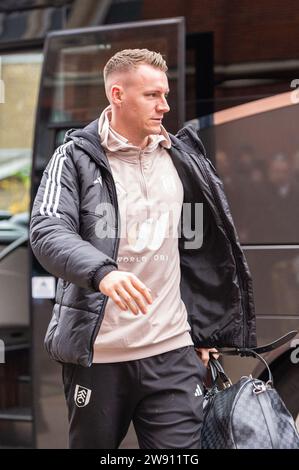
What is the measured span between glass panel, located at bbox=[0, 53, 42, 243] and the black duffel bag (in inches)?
76.3

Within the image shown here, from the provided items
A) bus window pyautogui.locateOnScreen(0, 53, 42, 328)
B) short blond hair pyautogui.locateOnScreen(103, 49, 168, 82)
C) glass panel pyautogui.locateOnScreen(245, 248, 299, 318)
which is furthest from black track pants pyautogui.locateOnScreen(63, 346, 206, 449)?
bus window pyautogui.locateOnScreen(0, 53, 42, 328)

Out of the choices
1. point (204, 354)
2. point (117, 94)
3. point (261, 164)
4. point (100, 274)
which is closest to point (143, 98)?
point (117, 94)

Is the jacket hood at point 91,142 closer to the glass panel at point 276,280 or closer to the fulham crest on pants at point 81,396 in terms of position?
the fulham crest on pants at point 81,396

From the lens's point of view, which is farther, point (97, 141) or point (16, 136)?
point (16, 136)

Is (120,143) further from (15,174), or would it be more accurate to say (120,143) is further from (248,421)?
(15,174)

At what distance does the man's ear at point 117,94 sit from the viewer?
9.78ft

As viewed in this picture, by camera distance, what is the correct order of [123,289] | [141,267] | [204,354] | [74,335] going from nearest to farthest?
[123,289] → [74,335] → [141,267] → [204,354]

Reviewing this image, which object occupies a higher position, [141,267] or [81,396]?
[141,267]

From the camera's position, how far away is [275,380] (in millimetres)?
4082

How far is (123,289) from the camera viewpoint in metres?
2.48

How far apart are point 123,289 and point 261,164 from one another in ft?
5.65

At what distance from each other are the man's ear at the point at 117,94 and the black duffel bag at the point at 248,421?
100 cm
